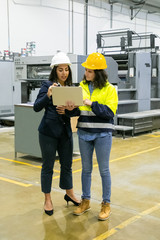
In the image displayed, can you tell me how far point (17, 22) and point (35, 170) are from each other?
793 cm

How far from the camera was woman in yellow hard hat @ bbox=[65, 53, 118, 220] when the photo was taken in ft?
9.18

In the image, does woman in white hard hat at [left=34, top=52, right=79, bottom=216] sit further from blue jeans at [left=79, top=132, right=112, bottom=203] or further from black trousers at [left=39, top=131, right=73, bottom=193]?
blue jeans at [left=79, top=132, right=112, bottom=203]

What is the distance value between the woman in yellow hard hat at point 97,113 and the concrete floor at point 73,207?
25 centimetres

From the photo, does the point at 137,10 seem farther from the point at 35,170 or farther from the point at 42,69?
the point at 35,170

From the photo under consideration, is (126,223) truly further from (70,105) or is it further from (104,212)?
(70,105)

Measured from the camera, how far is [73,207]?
3.31m

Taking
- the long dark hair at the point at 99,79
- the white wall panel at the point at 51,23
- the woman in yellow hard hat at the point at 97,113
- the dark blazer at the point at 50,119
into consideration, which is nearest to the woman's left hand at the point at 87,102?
the woman in yellow hard hat at the point at 97,113

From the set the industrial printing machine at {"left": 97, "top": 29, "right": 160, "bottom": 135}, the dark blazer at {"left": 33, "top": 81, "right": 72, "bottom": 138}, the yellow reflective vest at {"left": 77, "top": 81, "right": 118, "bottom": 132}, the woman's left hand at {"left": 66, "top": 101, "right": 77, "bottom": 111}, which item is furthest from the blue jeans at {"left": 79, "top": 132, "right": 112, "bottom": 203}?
the industrial printing machine at {"left": 97, "top": 29, "right": 160, "bottom": 135}

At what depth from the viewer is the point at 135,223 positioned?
295cm

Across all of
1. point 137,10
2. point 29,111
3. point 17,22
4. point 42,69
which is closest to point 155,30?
point 137,10

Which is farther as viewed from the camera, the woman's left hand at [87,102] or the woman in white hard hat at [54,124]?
the woman in white hard hat at [54,124]

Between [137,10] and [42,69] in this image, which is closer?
[42,69]

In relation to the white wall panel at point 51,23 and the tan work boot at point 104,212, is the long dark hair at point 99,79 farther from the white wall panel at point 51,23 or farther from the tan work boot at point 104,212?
the white wall panel at point 51,23

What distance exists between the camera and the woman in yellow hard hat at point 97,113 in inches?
110
